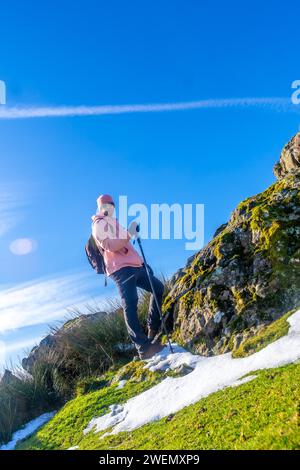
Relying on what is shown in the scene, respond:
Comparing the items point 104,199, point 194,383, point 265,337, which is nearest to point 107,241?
point 104,199

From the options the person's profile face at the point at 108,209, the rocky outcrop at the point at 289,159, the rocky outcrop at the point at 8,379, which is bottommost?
the rocky outcrop at the point at 8,379

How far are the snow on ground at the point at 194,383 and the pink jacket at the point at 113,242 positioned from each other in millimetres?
2534

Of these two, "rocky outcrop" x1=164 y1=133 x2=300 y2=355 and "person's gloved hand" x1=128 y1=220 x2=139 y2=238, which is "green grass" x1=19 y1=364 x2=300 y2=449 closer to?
"rocky outcrop" x1=164 y1=133 x2=300 y2=355

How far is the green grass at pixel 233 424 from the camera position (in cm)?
445

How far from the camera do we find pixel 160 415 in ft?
22.6

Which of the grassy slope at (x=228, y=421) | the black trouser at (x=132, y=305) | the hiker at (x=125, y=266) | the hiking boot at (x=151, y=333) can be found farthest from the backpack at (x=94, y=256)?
the grassy slope at (x=228, y=421)

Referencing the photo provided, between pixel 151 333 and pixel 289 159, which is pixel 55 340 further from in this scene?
pixel 289 159

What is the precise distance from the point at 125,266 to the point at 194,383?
332 cm

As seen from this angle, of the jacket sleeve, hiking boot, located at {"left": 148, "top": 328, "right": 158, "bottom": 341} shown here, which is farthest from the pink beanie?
hiking boot, located at {"left": 148, "top": 328, "right": 158, "bottom": 341}

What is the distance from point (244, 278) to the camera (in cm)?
902

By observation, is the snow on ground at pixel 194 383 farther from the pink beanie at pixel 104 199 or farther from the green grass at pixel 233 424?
the pink beanie at pixel 104 199

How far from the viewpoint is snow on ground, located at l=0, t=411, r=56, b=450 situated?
969 centimetres

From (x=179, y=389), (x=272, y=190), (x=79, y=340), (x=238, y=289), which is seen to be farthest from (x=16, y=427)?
(x=272, y=190)
